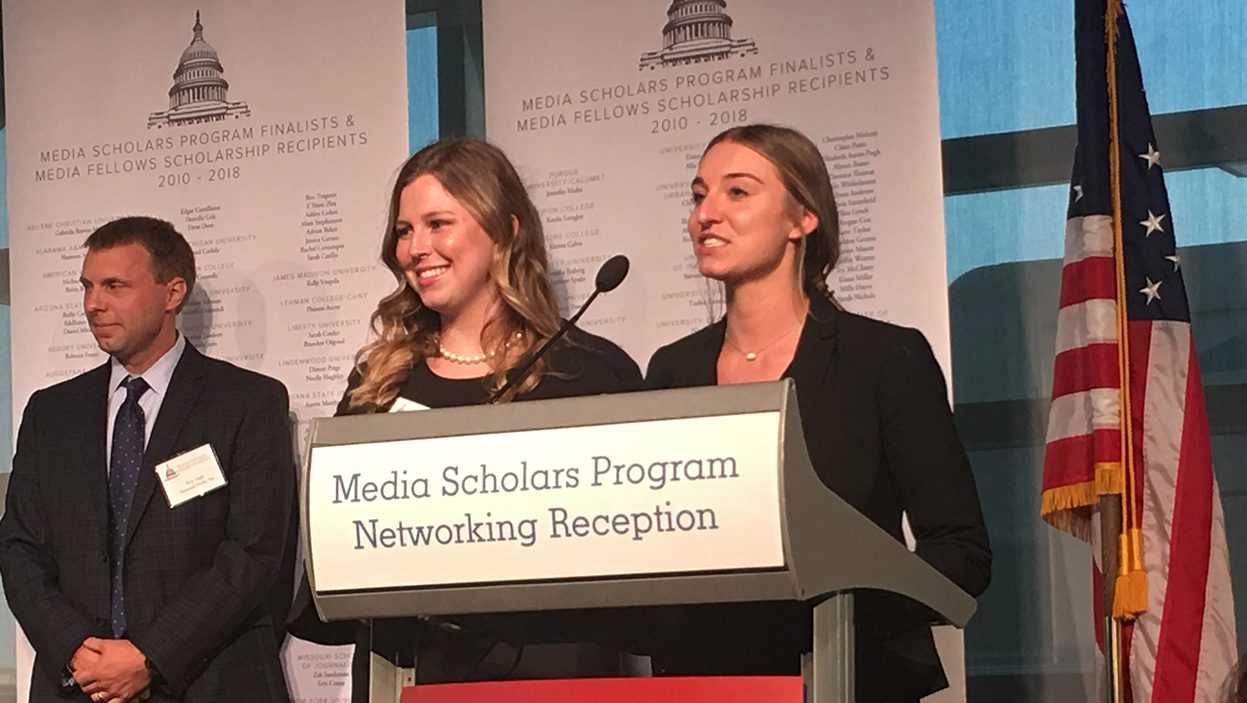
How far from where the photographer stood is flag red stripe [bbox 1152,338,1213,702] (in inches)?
139

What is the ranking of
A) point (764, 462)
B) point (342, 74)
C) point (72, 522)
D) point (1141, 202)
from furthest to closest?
point (342, 74) < point (72, 522) < point (1141, 202) < point (764, 462)

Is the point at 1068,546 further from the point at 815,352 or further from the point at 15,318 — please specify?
the point at 15,318

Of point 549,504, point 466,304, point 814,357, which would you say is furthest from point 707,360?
point 549,504

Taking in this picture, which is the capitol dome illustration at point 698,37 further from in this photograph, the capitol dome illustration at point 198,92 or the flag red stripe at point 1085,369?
the capitol dome illustration at point 198,92

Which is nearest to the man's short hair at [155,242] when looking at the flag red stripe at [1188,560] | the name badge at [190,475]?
the name badge at [190,475]

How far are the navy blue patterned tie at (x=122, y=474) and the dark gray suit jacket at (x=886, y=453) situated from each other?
1924 millimetres

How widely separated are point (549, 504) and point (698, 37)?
2700 millimetres

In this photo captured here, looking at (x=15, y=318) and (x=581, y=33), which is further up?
(x=581, y=33)

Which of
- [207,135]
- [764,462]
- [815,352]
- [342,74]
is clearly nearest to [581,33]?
[342,74]

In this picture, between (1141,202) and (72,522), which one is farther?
(72,522)

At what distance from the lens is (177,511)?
171 inches

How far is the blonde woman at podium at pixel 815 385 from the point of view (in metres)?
2.29

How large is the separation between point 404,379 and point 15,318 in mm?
2352

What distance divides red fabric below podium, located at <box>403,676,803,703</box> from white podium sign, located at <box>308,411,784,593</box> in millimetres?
151
